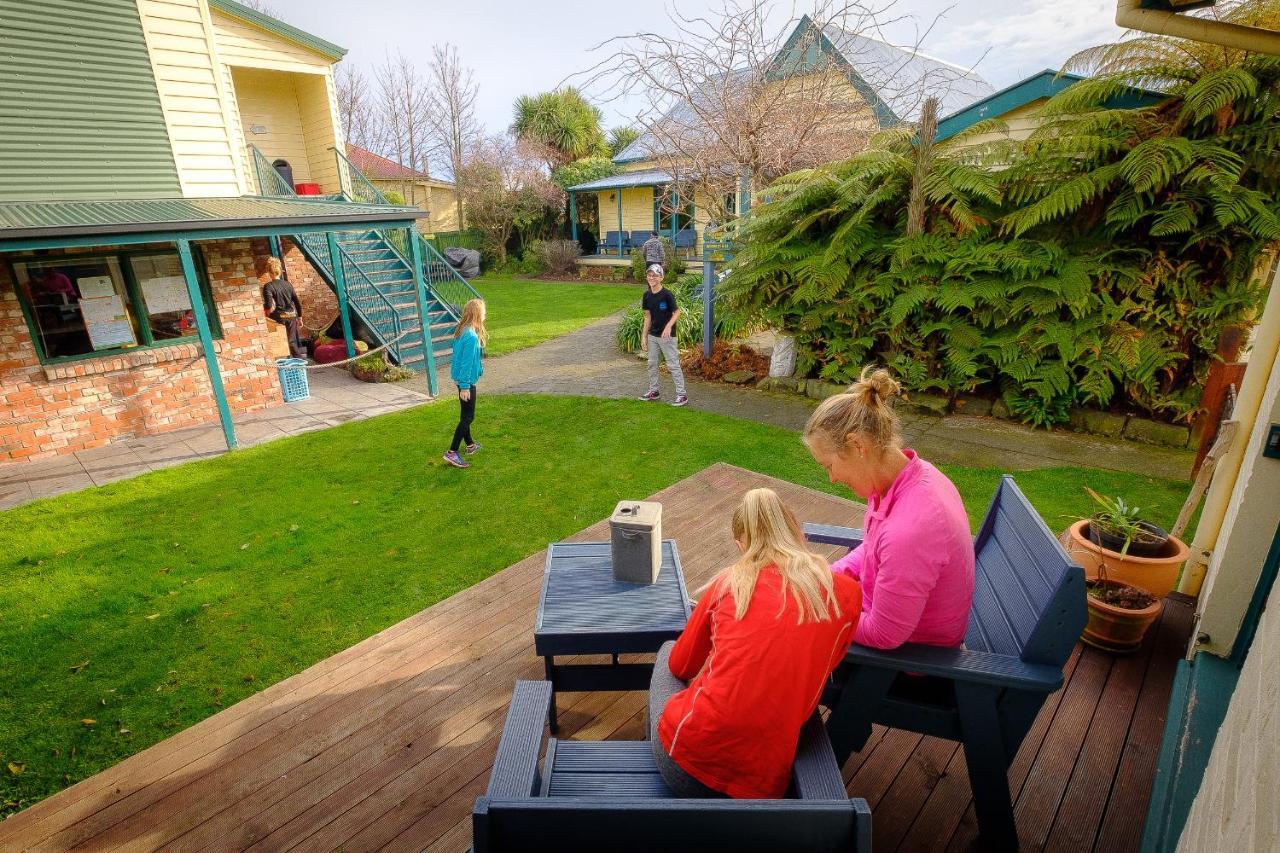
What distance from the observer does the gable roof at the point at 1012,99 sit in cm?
736

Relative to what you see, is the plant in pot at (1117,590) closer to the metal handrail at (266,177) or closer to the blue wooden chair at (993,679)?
the blue wooden chair at (993,679)

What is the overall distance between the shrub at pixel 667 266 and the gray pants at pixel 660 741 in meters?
17.6

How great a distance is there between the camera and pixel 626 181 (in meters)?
23.9

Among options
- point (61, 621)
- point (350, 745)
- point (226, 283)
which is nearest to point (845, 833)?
point (350, 745)

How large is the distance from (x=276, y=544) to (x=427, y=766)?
3094 mm

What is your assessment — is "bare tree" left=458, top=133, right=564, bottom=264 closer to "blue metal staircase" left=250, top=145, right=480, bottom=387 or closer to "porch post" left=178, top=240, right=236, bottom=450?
"blue metal staircase" left=250, top=145, right=480, bottom=387

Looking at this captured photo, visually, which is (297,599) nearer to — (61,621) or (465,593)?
(465,593)

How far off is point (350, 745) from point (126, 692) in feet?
5.16

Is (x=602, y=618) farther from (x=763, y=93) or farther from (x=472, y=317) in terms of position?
(x=763, y=93)

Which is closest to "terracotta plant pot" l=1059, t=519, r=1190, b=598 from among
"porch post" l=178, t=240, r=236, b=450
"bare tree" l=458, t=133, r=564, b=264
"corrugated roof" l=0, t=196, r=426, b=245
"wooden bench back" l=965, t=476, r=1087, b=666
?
"wooden bench back" l=965, t=476, r=1087, b=666

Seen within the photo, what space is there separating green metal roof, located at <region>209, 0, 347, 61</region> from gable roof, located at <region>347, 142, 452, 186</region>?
1612 centimetres

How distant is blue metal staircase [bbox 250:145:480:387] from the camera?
11.5m

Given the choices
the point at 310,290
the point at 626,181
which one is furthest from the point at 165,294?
the point at 626,181

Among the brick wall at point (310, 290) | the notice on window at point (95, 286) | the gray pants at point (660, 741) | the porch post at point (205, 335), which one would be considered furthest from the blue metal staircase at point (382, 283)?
the gray pants at point (660, 741)
